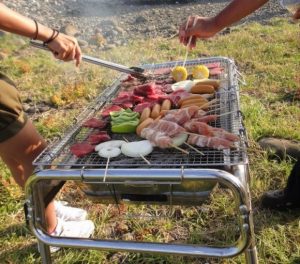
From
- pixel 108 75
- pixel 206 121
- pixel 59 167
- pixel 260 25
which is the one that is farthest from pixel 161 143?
pixel 260 25

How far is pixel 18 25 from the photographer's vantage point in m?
2.39

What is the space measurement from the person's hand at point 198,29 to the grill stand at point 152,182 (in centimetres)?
137

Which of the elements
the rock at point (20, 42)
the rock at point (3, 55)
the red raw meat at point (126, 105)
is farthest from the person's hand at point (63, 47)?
the rock at point (20, 42)

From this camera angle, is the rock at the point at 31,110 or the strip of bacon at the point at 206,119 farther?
the rock at the point at 31,110

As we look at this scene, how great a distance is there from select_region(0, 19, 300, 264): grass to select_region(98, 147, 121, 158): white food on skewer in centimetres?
113

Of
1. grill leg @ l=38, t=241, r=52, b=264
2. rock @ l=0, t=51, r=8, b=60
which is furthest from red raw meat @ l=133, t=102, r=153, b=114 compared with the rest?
rock @ l=0, t=51, r=8, b=60

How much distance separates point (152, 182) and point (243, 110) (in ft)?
10.5

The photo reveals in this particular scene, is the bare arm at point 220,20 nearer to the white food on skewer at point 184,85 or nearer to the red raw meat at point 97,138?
the white food on skewer at point 184,85

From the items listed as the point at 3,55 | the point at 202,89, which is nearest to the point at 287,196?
the point at 202,89

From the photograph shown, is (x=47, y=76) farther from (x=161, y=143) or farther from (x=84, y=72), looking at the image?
(x=161, y=143)

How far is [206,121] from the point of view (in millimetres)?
2428

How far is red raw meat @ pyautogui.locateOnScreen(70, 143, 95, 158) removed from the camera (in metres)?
2.23

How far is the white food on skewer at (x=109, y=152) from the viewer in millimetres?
2189

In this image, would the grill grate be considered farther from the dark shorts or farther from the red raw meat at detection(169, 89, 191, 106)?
the dark shorts
